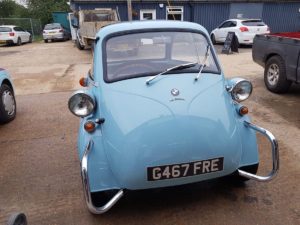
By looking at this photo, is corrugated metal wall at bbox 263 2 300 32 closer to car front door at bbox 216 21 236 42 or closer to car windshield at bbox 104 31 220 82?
car front door at bbox 216 21 236 42

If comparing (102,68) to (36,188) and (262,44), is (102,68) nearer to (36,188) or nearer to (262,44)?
(36,188)

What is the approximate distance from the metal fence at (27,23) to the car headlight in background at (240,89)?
30.8 metres

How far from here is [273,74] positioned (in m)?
7.33

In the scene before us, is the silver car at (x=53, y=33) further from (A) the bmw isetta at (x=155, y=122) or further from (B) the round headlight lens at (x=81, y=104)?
(B) the round headlight lens at (x=81, y=104)

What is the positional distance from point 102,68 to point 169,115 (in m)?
1.08

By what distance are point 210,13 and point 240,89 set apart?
794 inches

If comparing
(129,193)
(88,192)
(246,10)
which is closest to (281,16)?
(246,10)

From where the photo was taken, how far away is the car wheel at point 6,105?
574cm

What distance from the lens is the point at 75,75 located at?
10625 mm

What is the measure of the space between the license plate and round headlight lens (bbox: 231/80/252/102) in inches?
35.8

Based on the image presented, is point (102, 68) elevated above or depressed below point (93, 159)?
above

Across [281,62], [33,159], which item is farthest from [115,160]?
[281,62]

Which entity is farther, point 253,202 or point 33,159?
point 33,159

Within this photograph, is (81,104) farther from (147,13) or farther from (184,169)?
(147,13)
